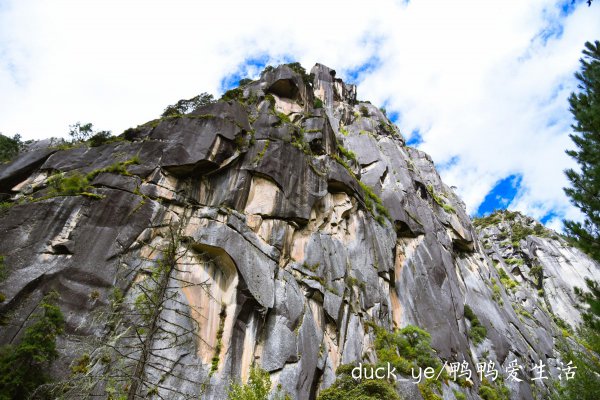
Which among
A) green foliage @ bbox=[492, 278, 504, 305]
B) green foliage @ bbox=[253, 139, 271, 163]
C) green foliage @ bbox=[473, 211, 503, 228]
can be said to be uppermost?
green foliage @ bbox=[473, 211, 503, 228]

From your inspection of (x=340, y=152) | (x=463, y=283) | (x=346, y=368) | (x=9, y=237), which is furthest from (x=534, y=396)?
(x=9, y=237)

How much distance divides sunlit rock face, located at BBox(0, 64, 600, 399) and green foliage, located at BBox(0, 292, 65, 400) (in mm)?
599

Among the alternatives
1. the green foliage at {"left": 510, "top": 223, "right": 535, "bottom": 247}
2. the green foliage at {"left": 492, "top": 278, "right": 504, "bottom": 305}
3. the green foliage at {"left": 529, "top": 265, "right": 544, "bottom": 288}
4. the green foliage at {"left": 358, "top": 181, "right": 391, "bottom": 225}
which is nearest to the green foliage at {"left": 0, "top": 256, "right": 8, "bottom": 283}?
the green foliage at {"left": 358, "top": 181, "right": 391, "bottom": 225}

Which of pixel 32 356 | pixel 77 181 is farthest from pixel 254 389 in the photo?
pixel 77 181

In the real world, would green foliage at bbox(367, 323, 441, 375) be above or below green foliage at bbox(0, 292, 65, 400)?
above

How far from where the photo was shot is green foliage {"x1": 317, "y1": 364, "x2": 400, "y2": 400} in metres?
14.7

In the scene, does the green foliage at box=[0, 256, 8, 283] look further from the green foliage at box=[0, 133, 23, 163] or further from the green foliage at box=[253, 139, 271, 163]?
the green foliage at box=[0, 133, 23, 163]

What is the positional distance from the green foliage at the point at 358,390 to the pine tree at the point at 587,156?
934cm

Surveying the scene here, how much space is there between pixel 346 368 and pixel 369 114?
36965 millimetres

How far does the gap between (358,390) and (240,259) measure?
7573 mm

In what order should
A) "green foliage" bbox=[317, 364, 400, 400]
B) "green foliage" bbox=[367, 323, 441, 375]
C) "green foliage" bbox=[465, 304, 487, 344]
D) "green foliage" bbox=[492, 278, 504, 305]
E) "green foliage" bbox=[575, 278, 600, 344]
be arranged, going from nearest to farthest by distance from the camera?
"green foliage" bbox=[575, 278, 600, 344]
"green foliage" bbox=[317, 364, 400, 400]
"green foliage" bbox=[367, 323, 441, 375]
"green foliage" bbox=[465, 304, 487, 344]
"green foliage" bbox=[492, 278, 504, 305]

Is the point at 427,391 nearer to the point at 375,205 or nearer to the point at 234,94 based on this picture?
the point at 375,205

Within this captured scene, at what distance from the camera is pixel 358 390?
14.9m

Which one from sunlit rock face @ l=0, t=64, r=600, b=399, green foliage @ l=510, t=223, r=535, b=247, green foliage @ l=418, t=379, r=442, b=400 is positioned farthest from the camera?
green foliage @ l=510, t=223, r=535, b=247
